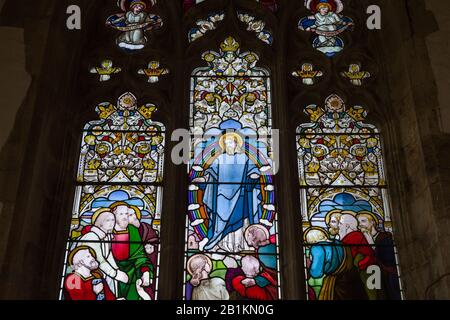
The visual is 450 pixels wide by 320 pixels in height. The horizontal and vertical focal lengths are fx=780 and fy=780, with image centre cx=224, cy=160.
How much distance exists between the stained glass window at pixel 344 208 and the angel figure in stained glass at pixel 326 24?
0.62m

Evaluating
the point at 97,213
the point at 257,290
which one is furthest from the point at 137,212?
the point at 257,290

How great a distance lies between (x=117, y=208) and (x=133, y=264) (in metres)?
0.54

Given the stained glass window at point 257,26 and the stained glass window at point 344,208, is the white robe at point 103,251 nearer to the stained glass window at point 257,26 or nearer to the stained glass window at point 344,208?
the stained glass window at point 344,208

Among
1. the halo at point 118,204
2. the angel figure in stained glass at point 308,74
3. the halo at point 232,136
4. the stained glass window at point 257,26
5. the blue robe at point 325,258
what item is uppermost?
the stained glass window at point 257,26

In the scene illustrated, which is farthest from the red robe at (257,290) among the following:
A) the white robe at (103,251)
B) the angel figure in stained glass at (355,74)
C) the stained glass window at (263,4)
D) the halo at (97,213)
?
the stained glass window at (263,4)

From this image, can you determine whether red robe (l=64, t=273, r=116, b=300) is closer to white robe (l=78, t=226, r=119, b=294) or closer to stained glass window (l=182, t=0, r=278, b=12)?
white robe (l=78, t=226, r=119, b=294)

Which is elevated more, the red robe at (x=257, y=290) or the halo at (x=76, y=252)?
the halo at (x=76, y=252)

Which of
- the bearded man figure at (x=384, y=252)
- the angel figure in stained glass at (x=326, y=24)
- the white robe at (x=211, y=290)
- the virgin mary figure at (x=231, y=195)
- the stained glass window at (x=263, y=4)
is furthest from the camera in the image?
the stained glass window at (x=263, y=4)

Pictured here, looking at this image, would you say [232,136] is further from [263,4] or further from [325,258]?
[263,4]

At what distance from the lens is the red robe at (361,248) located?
6.44 metres

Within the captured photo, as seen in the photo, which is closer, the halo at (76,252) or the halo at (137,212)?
the halo at (76,252)

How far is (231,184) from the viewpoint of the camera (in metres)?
6.80

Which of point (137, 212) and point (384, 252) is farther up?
point (137, 212)

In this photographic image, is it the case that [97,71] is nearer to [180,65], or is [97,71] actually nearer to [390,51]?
[180,65]
